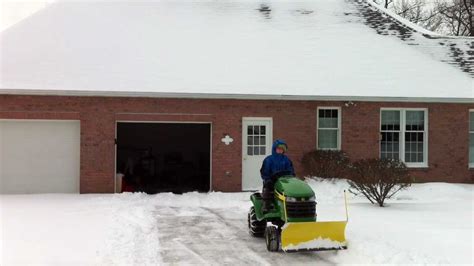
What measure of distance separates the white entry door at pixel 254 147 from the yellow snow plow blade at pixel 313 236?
8256 mm

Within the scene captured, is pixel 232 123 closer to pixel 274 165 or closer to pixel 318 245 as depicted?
pixel 274 165

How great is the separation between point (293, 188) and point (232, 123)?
7.89 m

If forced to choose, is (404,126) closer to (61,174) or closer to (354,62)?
(354,62)

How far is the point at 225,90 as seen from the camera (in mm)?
16000

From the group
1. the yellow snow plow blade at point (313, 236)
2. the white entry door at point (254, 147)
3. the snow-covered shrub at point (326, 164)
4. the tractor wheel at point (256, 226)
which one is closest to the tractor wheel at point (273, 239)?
the yellow snow plow blade at point (313, 236)

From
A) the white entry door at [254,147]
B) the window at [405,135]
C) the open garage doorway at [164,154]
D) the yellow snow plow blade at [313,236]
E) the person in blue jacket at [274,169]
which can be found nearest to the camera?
the yellow snow plow blade at [313,236]

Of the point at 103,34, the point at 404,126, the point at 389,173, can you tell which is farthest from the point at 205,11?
the point at 389,173

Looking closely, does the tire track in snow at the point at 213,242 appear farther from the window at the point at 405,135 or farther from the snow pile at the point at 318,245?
the window at the point at 405,135

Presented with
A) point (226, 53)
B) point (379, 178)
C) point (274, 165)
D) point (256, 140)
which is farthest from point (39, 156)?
point (379, 178)

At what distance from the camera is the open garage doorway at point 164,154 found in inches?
832

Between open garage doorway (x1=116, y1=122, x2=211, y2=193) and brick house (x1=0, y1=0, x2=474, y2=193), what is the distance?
0.49 metres

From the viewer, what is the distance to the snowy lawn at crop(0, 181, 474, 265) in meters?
8.02

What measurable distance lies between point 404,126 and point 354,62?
3.02 metres

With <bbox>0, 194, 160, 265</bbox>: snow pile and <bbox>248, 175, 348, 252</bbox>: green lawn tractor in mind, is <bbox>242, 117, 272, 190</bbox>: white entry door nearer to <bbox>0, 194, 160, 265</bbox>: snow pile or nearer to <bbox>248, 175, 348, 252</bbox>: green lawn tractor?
<bbox>0, 194, 160, 265</bbox>: snow pile
